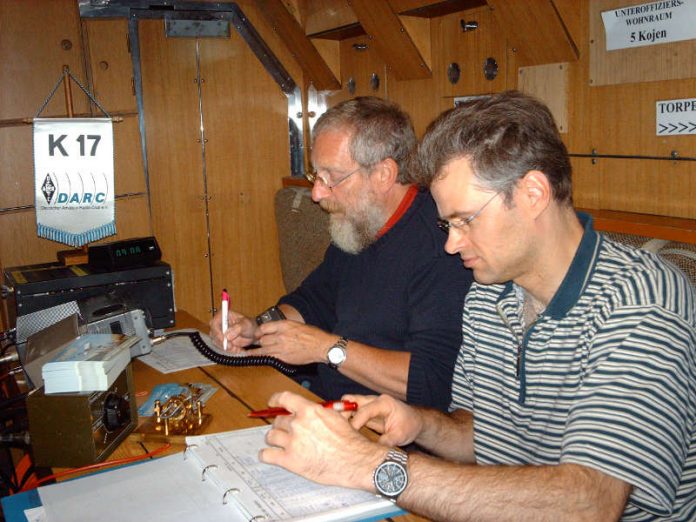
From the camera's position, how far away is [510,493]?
112 cm

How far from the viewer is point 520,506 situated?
3.63 feet

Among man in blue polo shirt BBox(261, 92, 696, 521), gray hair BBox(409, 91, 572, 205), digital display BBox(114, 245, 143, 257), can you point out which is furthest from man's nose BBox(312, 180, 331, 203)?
gray hair BBox(409, 91, 572, 205)

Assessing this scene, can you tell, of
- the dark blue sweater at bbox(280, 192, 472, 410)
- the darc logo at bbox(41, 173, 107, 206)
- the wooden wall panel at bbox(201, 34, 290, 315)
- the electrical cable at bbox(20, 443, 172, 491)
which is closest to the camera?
the electrical cable at bbox(20, 443, 172, 491)

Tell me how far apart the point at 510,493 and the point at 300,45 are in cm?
362

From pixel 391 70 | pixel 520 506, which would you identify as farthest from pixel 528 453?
pixel 391 70

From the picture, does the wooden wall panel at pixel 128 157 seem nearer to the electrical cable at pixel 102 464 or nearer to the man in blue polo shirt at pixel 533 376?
the electrical cable at pixel 102 464

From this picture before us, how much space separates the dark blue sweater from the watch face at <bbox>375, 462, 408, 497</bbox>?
2.25 feet

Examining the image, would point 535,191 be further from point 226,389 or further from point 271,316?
point 271,316

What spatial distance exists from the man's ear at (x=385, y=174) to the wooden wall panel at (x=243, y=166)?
2.39 metres

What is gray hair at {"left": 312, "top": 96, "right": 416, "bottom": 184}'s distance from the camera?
2.18 m

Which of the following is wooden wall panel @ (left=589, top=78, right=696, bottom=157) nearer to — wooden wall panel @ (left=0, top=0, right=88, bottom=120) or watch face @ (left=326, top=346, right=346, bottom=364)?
watch face @ (left=326, top=346, right=346, bottom=364)

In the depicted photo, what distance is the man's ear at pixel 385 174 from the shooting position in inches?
86.0

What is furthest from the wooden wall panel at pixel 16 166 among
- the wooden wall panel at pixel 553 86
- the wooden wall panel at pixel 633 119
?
the wooden wall panel at pixel 633 119

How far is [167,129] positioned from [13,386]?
6.13 feet
